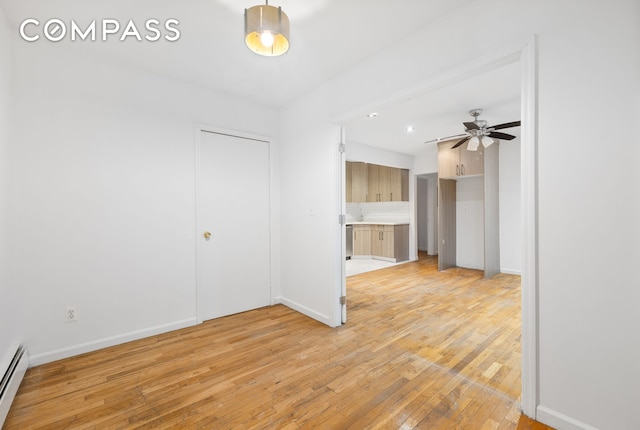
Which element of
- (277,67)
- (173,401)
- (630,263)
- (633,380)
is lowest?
(173,401)

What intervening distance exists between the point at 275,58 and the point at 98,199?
6.98ft

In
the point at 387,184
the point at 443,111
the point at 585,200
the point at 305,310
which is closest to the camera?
the point at 585,200

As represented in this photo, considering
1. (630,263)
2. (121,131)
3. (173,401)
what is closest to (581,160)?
(630,263)

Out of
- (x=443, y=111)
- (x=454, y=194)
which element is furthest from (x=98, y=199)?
(x=454, y=194)

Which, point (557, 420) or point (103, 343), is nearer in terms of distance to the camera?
point (557, 420)

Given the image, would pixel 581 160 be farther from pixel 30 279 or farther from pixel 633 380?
pixel 30 279

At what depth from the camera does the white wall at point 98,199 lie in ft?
7.71

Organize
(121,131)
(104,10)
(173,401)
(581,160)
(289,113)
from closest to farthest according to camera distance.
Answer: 1. (581,160)
2. (173,401)
3. (104,10)
4. (121,131)
5. (289,113)

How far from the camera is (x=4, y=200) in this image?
2104 mm

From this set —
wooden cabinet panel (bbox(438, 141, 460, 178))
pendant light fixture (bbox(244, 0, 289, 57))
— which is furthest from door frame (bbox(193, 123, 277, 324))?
wooden cabinet panel (bbox(438, 141, 460, 178))

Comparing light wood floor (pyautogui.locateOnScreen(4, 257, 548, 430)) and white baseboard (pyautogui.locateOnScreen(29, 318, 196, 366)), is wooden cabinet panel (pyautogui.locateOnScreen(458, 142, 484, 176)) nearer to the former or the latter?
light wood floor (pyautogui.locateOnScreen(4, 257, 548, 430))

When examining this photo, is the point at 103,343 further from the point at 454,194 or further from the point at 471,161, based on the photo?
the point at 454,194

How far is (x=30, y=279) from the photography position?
92.2 inches

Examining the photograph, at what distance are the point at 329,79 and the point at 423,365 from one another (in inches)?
116
